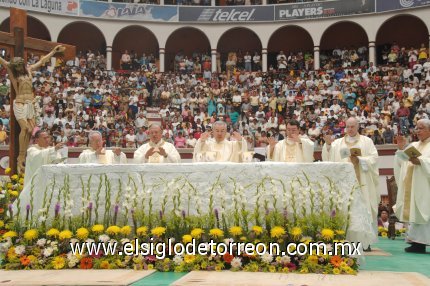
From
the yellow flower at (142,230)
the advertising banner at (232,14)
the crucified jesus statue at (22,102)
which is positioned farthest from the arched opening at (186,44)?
the yellow flower at (142,230)

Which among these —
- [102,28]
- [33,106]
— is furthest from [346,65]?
[33,106]

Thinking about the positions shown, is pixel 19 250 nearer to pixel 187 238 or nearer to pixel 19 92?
pixel 187 238

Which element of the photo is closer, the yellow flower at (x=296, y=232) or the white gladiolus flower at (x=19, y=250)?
the yellow flower at (x=296, y=232)

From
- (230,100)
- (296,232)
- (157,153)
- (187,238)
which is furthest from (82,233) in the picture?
(230,100)

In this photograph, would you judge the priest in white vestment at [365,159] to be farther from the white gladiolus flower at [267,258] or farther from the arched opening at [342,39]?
the arched opening at [342,39]

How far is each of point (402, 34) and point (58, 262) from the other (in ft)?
107

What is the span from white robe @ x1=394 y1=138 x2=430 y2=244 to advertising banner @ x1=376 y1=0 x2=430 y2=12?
24.0m

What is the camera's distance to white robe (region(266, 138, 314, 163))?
938cm

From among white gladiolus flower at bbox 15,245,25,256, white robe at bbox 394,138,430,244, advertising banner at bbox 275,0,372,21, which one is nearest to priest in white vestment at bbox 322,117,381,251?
white robe at bbox 394,138,430,244

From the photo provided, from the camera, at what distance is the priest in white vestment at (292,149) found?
9328 millimetres

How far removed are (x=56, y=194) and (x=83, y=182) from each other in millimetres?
371

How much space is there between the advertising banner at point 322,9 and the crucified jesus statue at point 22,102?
24.0 m

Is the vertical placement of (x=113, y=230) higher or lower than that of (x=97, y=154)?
lower

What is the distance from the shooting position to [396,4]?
31.7 m
